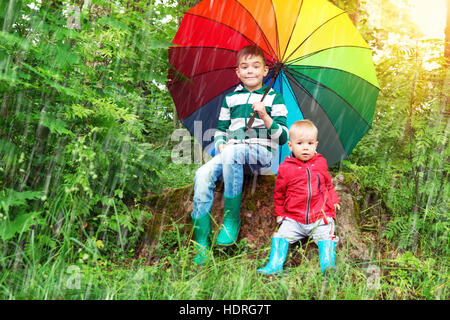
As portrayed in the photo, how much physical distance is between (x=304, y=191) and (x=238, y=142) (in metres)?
0.95

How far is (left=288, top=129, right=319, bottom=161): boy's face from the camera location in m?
3.45

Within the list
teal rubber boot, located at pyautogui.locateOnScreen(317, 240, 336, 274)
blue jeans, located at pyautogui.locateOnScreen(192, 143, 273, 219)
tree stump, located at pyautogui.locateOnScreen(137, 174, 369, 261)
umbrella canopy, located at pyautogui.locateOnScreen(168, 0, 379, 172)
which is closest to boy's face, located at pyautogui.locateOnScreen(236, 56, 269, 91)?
umbrella canopy, located at pyautogui.locateOnScreen(168, 0, 379, 172)

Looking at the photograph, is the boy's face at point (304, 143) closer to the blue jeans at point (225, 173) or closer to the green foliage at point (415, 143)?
the blue jeans at point (225, 173)

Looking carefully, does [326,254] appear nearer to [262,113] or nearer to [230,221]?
[230,221]

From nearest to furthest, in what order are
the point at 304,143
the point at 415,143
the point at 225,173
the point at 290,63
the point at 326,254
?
the point at 326,254
the point at 304,143
the point at 225,173
the point at 290,63
the point at 415,143

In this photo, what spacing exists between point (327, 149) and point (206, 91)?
5.59 ft

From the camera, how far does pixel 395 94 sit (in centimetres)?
467

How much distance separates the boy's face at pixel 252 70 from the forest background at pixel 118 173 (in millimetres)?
1048

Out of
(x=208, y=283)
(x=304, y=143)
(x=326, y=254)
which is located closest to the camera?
(x=208, y=283)

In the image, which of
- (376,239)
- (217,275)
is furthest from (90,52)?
(376,239)

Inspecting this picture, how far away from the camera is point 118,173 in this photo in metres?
3.61

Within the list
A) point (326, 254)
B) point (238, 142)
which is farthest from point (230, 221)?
point (326, 254)

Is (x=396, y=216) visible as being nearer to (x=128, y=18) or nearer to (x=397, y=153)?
(x=397, y=153)

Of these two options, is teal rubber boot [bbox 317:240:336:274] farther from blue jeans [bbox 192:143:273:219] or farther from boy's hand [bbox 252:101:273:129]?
boy's hand [bbox 252:101:273:129]
